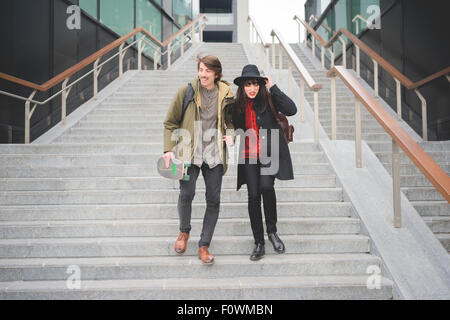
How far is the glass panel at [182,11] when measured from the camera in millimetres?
13281

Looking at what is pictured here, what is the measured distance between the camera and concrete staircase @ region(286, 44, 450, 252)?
2.80m

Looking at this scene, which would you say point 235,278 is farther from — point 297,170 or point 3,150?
point 3,150

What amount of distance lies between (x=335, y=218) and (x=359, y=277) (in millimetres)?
620

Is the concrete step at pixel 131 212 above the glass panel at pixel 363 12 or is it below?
below

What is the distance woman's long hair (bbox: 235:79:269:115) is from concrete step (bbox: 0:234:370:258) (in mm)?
992

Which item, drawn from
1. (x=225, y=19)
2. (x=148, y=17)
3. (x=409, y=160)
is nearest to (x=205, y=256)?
(x=409, y=160)

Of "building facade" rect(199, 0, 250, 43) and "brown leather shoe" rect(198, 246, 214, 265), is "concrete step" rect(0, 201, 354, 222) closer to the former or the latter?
"brown leather shoe" rect(198, 246, 214, 265)

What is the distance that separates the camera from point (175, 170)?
2227 mm

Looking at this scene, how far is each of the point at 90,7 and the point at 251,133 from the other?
6136 millimetres

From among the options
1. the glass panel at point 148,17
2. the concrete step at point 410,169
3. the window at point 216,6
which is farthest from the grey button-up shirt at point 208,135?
the window at point 216,6

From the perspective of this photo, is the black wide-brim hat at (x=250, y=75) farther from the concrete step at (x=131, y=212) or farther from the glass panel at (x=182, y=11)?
the glass panel at (x=182, y=11)

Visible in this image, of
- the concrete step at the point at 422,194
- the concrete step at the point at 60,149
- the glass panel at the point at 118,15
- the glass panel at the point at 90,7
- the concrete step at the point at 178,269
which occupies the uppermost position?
the glass panel at the point at 118,15

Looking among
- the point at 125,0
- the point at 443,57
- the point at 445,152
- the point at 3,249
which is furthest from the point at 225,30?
the point at 3,249

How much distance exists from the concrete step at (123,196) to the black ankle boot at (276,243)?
2.00ft
